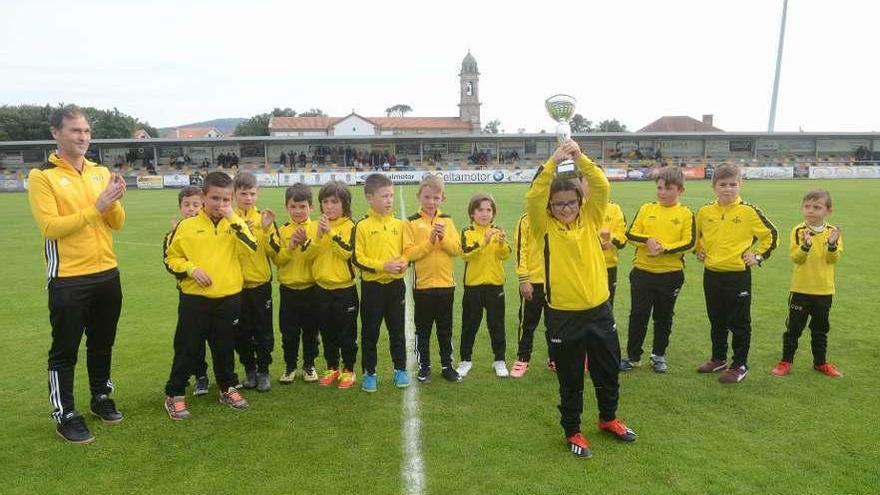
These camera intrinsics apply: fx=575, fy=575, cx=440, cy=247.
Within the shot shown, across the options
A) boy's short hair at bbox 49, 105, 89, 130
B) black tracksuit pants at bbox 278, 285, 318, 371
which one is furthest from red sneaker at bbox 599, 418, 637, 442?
boy's short hair at bbox 49, 105, 89, 130

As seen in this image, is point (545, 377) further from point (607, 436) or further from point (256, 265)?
point (256, 265)

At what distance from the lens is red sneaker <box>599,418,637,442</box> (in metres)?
3.90

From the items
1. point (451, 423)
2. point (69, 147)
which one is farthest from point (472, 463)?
point (69, 147)

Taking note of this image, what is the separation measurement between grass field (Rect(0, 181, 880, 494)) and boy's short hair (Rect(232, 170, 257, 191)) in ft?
5.87

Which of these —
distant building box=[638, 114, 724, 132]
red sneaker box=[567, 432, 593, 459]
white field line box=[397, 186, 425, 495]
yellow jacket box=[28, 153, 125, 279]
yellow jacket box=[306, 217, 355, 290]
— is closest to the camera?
white field line box=[397, 186, 425, 495]

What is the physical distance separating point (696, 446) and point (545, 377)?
5.14 feet

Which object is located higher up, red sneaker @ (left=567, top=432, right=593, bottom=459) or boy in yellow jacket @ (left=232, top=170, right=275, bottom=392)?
boy in yellow jacket @ (left=232, top=170, right=275, bottom=392)

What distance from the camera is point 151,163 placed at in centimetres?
4809

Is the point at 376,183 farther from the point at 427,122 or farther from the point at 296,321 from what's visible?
the point at 427,122

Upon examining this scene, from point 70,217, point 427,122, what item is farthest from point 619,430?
point 427,122

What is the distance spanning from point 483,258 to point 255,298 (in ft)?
6.68

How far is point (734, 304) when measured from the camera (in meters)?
5.06

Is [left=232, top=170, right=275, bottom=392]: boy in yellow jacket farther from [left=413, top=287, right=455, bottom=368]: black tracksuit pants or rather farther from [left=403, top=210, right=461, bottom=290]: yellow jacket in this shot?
[left=413, top=287, right=455, bottom=368]: black tracksuit pants

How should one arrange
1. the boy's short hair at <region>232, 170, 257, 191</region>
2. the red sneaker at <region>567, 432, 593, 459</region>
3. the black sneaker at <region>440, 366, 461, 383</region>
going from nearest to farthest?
the red sneaker at <region>567, 432, 593, 459</region> < the boy's short hair at <region>232, 170, 257, 191</region> < the black sneaker at <region>440, 366, 461, 383</region>
